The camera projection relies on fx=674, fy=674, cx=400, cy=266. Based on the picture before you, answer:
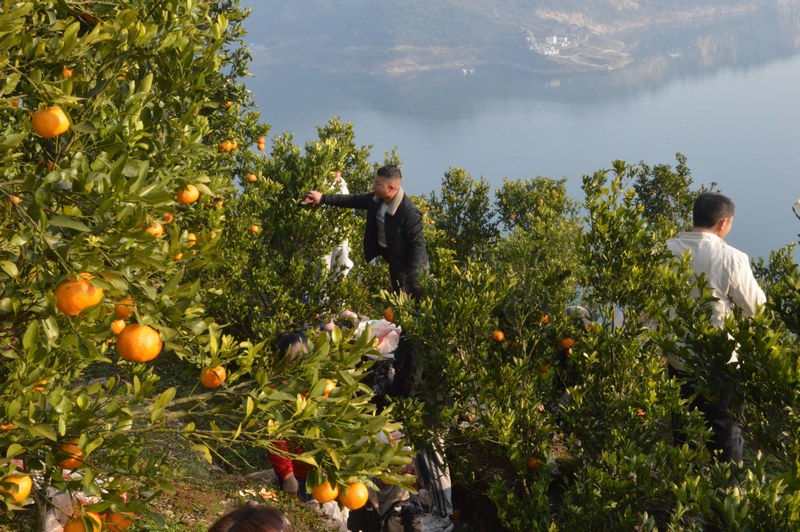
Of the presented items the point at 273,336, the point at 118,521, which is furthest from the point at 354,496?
the point at 273,336

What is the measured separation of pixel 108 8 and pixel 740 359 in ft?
9.95

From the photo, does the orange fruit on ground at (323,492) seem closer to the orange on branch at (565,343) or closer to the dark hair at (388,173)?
the orange on branch at (565,343)

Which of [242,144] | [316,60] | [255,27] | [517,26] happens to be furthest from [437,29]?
[242,144]

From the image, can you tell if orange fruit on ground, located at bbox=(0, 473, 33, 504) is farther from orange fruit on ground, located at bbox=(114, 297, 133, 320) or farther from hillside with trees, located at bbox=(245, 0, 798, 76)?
hillside with trees, located at bbox=(245, 0, 798, 76)

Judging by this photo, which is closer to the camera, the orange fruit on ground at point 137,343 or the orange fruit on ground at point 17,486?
the orange fruit on ground at point 17,486

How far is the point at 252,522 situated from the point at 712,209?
336 centimetres

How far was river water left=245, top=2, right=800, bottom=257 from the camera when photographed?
60406mm

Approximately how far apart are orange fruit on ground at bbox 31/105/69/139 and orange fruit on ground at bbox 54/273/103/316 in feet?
1.72

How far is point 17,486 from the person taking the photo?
1.86 metres

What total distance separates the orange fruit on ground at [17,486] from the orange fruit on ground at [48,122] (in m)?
1.03

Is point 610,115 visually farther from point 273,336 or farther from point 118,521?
point 118,521

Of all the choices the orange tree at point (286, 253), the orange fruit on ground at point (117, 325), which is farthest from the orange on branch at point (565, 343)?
the orange fruit on ground at point (117, 325)

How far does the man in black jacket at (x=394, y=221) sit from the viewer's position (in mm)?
5590

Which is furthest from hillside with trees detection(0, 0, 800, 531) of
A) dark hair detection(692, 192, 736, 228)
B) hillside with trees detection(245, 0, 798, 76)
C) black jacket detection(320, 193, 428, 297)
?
hillside with trees detection(245, 0, 798, 76)
